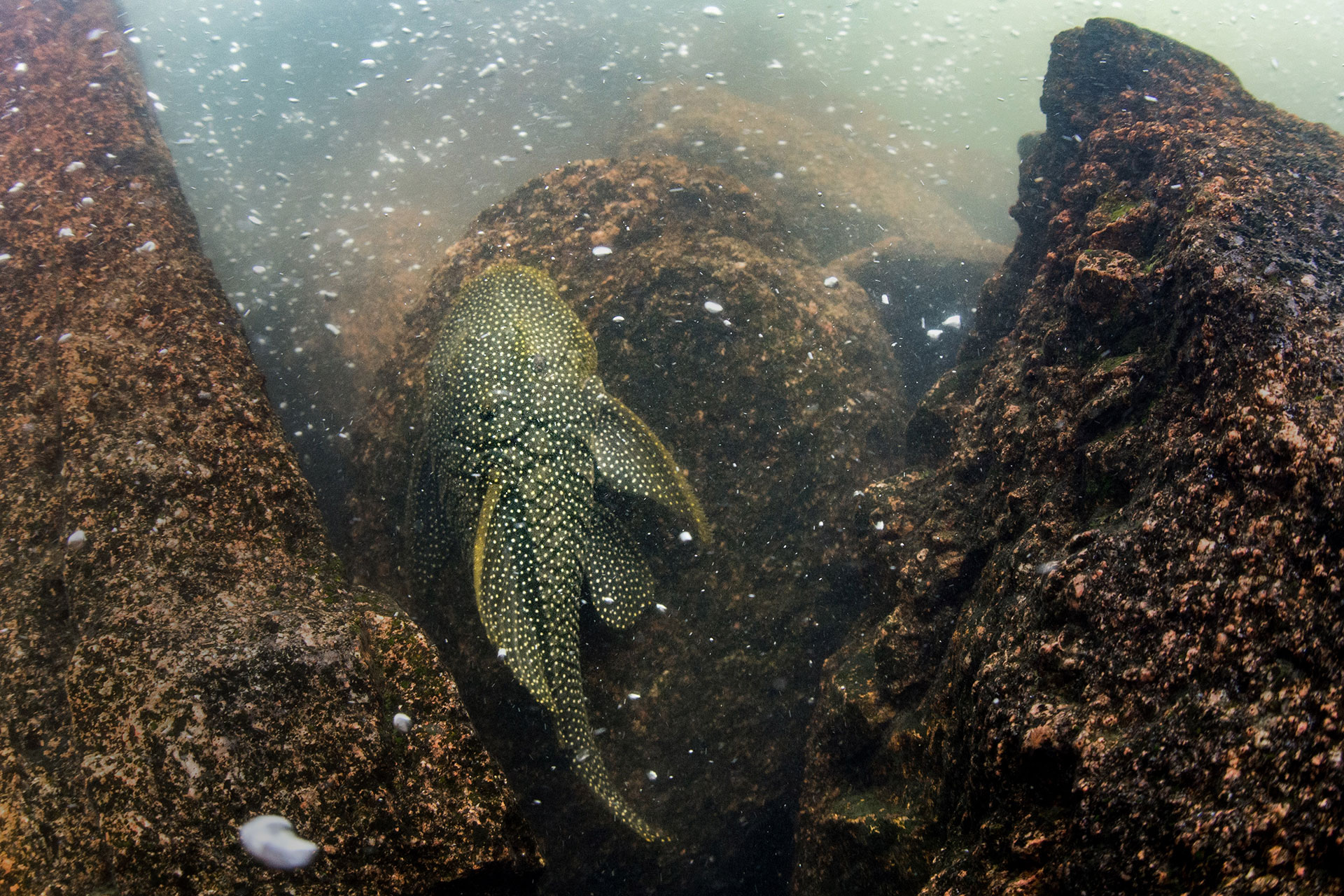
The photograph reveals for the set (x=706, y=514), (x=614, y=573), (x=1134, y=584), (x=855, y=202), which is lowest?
(x=614, y=573)

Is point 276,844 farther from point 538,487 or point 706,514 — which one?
point 706,514

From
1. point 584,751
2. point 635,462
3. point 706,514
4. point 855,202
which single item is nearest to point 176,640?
point 584,751

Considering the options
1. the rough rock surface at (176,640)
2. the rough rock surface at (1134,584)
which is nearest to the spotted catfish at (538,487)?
the rough rock surface at (176,640)

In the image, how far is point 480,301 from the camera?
4.88 meters

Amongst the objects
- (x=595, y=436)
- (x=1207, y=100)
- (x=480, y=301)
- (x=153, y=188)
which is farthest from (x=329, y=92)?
(x=1207, y=100)

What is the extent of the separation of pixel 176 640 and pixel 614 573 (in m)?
2.50

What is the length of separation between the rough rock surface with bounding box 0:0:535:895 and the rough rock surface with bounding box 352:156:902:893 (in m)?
1.45

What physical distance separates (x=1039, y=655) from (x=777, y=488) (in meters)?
3.08

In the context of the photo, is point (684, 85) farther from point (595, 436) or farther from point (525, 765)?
point (525, 765)

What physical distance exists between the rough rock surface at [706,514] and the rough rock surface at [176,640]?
145cm

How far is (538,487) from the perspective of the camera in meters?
4.04

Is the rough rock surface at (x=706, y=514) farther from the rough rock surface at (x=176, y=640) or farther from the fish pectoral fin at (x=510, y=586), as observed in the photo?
the rough rock surface at (x=176, y=640)

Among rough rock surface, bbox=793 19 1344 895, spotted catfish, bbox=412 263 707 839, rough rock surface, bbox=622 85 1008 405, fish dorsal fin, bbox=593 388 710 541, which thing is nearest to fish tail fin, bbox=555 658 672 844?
spotted catfish, bbox=412 263 707 839

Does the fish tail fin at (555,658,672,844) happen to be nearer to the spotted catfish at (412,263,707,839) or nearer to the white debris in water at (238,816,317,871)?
the spotted catfish at (412,263,707,839)
